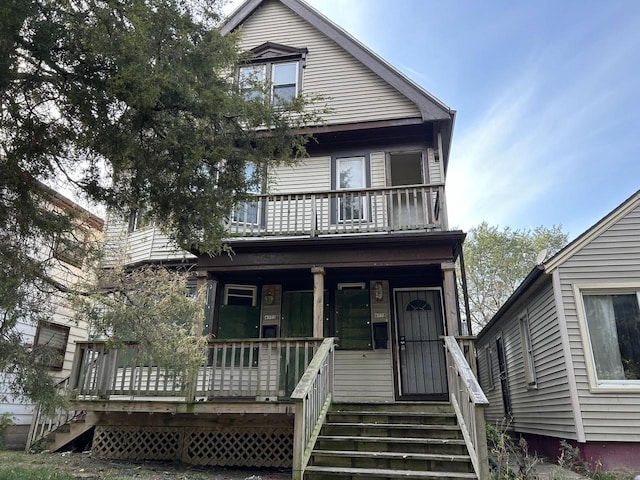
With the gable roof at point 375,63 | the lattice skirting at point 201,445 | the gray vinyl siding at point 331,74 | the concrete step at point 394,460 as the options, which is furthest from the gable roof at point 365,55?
the lattice skirting at point 201,445

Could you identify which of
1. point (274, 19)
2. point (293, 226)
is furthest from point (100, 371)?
point (274, 19)

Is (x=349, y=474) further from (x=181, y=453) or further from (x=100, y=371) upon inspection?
(x=100, y=371)

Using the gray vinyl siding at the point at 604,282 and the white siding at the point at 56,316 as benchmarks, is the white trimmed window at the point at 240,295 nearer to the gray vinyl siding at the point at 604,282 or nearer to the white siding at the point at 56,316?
the white siding at the point at 56,316

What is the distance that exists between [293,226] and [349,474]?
5380 mm

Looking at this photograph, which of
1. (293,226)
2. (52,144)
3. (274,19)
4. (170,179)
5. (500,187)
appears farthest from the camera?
(500,187)

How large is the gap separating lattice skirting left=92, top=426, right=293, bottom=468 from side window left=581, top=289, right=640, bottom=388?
5.10m

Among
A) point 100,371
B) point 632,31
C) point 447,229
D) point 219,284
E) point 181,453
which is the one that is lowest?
point 181,453

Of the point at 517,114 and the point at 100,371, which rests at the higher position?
the point at 517,114

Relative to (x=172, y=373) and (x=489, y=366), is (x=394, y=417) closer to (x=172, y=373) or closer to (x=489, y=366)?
(x=172, y=373)

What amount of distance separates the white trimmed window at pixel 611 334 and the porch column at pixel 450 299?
192 centimetres

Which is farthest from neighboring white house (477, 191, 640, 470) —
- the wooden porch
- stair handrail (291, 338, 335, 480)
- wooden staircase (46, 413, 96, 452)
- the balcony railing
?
wooden staircase (46, 413, 96, 452)

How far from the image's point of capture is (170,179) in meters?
5.71

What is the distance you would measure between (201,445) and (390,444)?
388 centimetres

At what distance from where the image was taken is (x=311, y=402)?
606 centimetres
